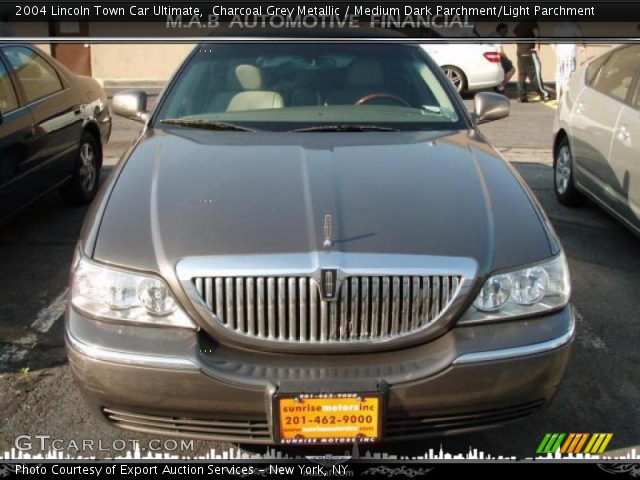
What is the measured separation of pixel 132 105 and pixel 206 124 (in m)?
0.81

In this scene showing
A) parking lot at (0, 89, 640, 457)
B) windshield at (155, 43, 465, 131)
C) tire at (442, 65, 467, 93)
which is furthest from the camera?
tire at (442, 65, 467, 93)

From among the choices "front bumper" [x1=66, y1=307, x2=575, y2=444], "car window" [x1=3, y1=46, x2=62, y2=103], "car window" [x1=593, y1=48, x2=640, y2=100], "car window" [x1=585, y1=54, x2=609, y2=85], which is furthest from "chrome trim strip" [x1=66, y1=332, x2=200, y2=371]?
"car window" [x1=585, y1=54, x2=609, y2=85]

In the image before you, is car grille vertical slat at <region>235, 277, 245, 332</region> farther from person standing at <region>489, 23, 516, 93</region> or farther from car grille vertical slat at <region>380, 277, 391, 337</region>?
person standing at <region>489, 23, 516, 93</region>

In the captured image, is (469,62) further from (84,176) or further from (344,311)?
(344,311)

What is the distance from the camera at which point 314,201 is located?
2.69 m

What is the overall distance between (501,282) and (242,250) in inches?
35.8

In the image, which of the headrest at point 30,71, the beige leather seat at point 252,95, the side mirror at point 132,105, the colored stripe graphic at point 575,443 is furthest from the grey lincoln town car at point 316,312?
the headrest at point 30,71

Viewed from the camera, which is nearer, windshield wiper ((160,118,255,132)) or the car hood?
the car hood

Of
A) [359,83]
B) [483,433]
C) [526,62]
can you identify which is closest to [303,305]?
[483,433]

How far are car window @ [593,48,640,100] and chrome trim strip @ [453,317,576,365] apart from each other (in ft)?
11.0

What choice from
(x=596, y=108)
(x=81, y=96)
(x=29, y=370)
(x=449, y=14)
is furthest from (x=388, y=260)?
(x=449, y=14)

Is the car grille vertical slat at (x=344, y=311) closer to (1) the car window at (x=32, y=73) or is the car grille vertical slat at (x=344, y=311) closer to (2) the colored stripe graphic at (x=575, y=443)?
(2) the colored stripe graphic at (x=575, y=443)

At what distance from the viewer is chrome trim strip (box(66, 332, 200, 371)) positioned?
2.28m

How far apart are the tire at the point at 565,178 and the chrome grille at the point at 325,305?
414 centimetres
